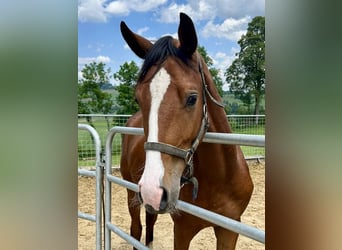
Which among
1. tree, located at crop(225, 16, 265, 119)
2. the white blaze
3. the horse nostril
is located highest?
tree, located at crop(225, 16, 265, 119)

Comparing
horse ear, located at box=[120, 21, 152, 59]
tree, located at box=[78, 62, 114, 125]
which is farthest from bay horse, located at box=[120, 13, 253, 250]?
tree, located at box=[78, 62, 114, 125]

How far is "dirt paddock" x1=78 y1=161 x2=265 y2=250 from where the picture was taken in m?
1.81

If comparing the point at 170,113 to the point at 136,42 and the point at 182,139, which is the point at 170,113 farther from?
the point at 136,42

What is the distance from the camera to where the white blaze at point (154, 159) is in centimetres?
56

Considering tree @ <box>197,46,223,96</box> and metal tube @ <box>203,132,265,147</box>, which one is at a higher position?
tree @ <box>197,46,223,96</box>

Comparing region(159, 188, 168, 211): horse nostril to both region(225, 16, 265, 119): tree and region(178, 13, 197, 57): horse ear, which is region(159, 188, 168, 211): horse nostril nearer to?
region(225, 16, 265, 119): tree

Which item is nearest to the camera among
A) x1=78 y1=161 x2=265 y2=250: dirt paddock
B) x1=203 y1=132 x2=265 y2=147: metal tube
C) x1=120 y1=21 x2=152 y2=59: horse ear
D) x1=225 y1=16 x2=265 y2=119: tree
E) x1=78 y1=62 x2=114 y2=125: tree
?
x1=225 y1=16 x2=265 y2=119: tree

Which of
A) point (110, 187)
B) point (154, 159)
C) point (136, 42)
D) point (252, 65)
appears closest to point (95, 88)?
point (110, 187)

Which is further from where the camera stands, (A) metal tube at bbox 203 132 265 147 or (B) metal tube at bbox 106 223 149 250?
(B) metal tube at bbox 106 223 149 250

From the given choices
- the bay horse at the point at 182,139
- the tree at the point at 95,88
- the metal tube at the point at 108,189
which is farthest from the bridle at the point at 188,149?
the tree at the point at 95,88

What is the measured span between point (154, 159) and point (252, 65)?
0.86 ft

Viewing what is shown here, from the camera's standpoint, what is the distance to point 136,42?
2.73 feet

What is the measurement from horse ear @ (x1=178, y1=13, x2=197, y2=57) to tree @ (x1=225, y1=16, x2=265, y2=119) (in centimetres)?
14
